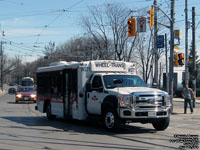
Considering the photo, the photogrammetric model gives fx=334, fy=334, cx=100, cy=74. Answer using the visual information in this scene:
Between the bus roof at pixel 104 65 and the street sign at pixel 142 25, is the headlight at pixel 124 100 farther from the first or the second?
the street sign at pixel 142 25

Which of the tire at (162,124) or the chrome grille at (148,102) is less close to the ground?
the chrome grille at (148,102)

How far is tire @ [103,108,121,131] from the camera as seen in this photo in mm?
11562

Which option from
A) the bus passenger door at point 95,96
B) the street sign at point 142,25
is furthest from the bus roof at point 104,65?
the street sign at point 142,25

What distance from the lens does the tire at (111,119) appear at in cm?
1156

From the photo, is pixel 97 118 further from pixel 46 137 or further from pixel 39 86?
pixel 39 86

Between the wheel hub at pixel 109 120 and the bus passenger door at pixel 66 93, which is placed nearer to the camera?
the wheel hub at pixel 109 120

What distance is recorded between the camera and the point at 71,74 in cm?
1428

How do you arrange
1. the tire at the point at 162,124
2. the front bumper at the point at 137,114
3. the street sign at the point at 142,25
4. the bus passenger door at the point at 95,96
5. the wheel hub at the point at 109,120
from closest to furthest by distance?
the front bumper at the point at 137,114, the wheel hub at the point at 109,120, the tire at the point at 162,124, the bus passenger door at the point at 95,96, the street sign at the point at 142,25

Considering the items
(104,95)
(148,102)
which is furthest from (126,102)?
(104,95)

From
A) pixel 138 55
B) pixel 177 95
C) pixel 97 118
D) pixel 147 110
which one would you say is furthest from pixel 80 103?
pixel 177 95

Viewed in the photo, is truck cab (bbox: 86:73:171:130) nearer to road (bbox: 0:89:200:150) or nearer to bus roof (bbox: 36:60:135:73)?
road (bbox: 0:89:200:150)

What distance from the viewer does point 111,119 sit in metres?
11.8

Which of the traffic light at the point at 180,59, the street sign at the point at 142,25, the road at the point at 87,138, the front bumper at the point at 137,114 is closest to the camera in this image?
the road at the point at 87,138

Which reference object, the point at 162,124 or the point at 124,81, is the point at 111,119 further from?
the point at 162,124
